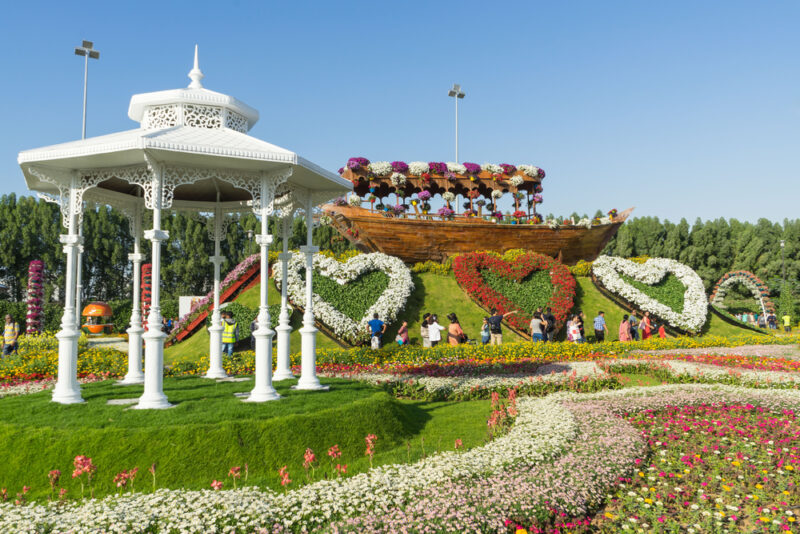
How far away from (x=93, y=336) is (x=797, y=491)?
36.9 meters

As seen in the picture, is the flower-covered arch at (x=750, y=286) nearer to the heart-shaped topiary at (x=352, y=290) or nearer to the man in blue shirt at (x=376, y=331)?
the heart-shaped topiary at (x=352, y=290)

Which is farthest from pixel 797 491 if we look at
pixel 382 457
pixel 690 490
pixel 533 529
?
pixel 382 457

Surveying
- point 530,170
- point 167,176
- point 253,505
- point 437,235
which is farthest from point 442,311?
point 253,505

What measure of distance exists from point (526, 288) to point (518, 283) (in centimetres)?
41

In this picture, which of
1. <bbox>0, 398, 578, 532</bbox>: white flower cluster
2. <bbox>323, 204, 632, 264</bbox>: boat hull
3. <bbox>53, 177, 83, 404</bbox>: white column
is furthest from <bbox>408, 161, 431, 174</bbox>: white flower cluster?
<bbox>0, 398, 578, 532</bbox>: white flower cluster

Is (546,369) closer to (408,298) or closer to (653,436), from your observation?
(653,436)

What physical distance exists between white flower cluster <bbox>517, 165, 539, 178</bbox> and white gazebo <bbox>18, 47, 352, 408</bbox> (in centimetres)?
1811

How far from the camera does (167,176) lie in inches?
329

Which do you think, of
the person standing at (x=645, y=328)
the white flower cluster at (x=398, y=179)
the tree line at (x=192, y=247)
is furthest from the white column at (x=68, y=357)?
the tree line at (x=192, y=247)

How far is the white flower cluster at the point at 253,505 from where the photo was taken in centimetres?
449

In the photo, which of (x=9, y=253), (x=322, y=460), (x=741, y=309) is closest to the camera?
(x=322, y=460)

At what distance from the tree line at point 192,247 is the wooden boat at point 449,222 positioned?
18349mm

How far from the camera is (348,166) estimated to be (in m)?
24.7

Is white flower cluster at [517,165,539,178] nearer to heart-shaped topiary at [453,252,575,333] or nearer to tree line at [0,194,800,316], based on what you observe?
heart-shaped topiary at [453,252,575,333]
